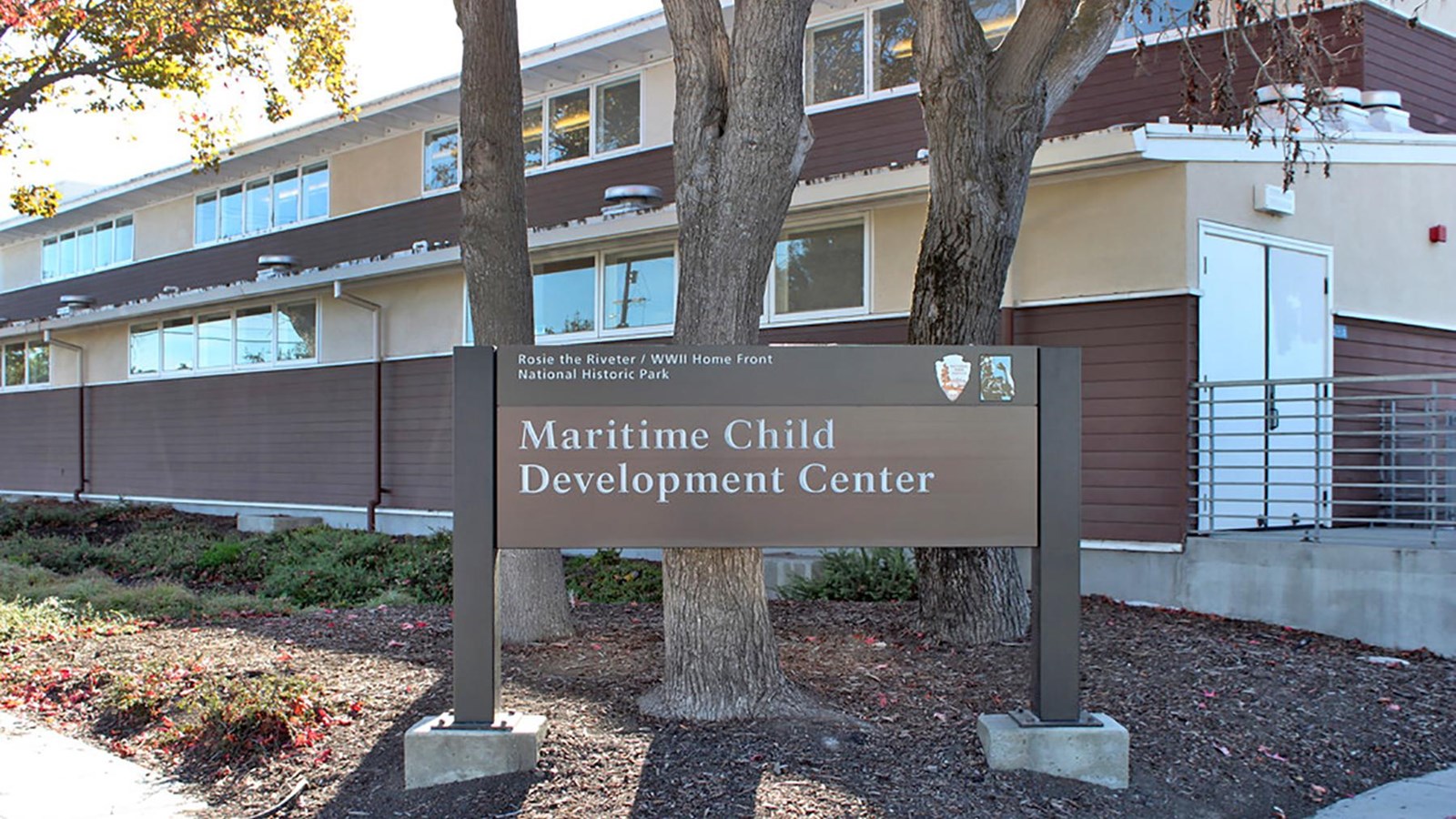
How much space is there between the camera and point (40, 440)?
923 inches

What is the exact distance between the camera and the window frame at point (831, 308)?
1107cm

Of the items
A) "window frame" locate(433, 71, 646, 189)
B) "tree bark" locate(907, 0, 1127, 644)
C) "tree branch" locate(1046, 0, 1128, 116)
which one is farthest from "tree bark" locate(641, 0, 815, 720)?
"window frame" locate(433, 71, 646, 189)

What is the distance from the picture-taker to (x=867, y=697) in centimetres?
562

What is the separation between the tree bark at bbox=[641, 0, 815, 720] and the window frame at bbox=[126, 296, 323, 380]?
13130mm

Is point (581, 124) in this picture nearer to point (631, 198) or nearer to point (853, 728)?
point (631, 198)

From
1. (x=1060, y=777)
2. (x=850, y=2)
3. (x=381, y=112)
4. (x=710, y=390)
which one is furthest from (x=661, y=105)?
(x=1060, y=777)

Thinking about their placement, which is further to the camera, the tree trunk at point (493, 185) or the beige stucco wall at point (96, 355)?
the beige stucco wall at point (96, 355)

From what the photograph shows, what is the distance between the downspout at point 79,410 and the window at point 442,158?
33.8 ft

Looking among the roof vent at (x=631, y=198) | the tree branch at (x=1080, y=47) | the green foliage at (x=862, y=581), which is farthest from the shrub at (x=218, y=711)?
the roof vent at (x=631, y=198)

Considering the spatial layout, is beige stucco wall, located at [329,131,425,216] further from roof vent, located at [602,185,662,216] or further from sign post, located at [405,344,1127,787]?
sign post, located at [405,344,1127,787]

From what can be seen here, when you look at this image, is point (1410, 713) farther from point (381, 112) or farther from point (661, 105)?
point (381, 112)

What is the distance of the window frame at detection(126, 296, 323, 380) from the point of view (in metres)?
17.5

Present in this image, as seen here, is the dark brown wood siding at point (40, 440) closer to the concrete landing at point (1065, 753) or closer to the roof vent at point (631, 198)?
the roof vent at point (631, 198)

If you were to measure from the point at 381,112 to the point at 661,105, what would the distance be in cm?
511
